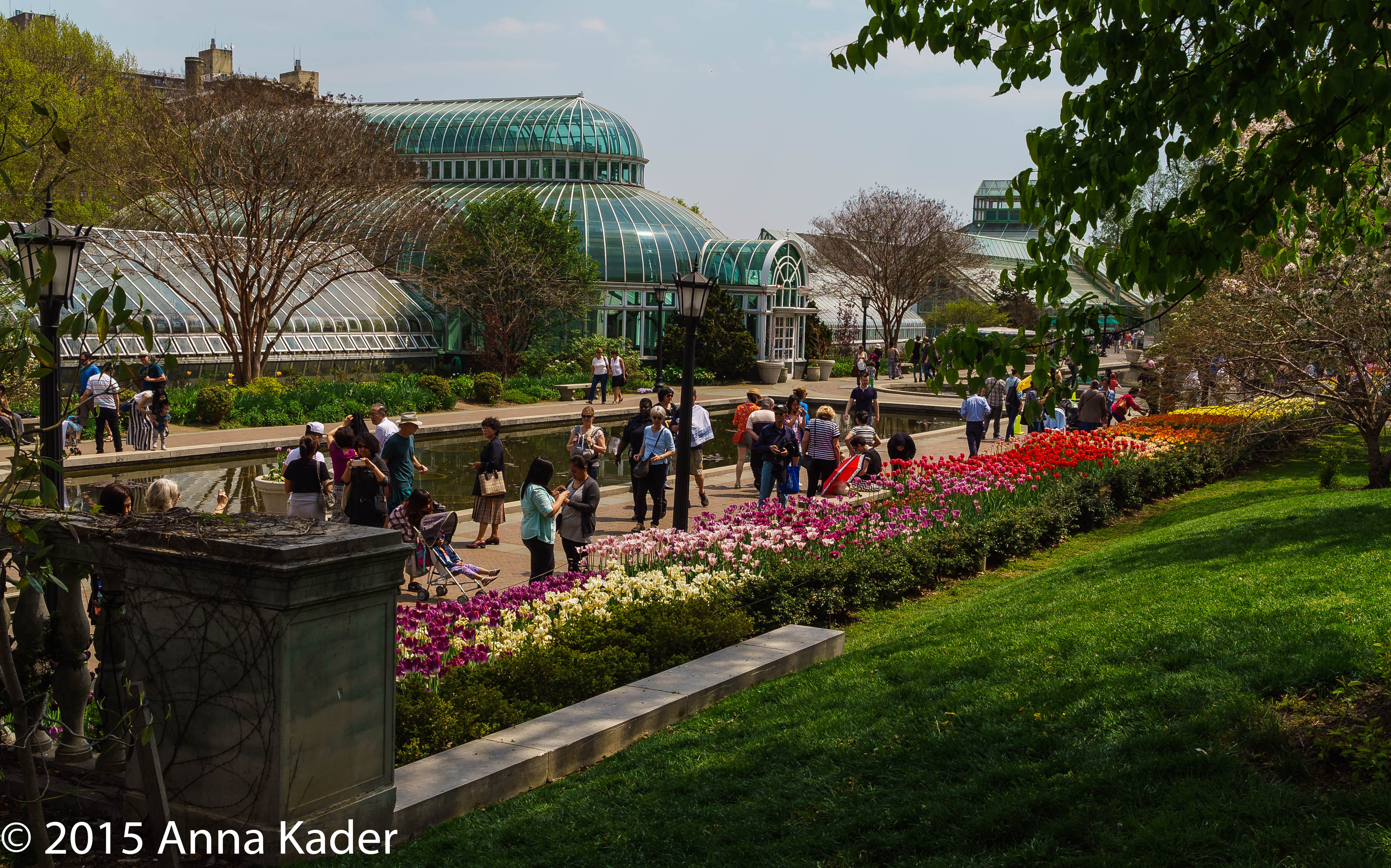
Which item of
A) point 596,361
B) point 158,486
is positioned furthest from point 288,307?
A: point 158,486

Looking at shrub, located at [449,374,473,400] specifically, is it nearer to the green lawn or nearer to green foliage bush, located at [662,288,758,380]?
green foliage bush, located at [662,288,758,380]

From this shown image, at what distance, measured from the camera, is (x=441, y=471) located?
66.7 feet

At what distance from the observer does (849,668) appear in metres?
7.19

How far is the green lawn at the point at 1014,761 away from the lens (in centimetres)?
429

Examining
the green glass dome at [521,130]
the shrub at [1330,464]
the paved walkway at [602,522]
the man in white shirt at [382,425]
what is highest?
the green glass dome at [521,130]

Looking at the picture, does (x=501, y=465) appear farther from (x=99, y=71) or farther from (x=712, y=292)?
(x=99, y=71)

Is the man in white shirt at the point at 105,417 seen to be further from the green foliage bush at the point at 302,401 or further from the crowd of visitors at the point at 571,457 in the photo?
the green foliage bush at the point at 302,401

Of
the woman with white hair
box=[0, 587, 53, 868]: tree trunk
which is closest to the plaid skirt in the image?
the woman with white hair

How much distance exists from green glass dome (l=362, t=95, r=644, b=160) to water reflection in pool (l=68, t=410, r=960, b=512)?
23041 millimetres

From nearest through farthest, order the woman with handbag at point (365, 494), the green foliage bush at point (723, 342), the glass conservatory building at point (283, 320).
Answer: the woman with handbag at point (365, 494) < the glass conservatory building at point (283, 320) < the green foliage bush at point (723, 342)

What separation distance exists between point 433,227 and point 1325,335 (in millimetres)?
25800

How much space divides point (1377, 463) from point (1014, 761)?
12.0 m

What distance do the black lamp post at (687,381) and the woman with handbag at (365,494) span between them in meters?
3.09

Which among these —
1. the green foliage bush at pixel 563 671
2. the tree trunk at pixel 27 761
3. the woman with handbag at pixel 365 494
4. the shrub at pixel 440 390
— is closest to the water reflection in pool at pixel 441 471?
the woman with handbag at pixel 365 494
